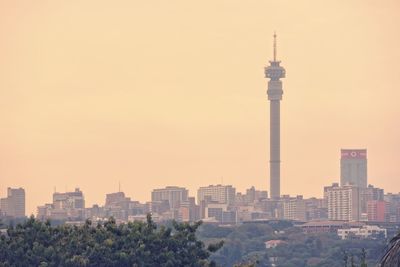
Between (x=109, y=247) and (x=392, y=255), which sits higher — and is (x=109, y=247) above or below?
above

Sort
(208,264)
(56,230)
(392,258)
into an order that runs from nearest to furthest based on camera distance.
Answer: (392,258)
(208,264)
(56,230)

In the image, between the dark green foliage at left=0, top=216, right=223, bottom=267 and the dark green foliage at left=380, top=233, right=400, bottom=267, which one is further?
the dark green foliage at left=0, top=216, right=223, bottom=267

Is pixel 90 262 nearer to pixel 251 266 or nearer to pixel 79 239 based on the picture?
pixel 79 239

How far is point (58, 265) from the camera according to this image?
90.3 m

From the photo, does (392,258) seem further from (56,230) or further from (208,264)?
(56,230)

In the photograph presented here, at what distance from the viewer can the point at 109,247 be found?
90438 mm

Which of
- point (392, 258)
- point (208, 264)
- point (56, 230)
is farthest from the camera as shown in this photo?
point (56, 230)

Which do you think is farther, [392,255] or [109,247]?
[109,247]

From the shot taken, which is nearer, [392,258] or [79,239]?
[392,258]

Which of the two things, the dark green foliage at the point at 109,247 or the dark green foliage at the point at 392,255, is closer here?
the dark green foliage at the point at 392,255

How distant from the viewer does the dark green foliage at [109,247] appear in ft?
294

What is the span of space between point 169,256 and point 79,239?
19.2 ft

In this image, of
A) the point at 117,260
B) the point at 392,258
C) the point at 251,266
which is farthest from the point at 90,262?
the point at 392,258

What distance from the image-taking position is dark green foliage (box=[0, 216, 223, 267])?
89.6 meters
